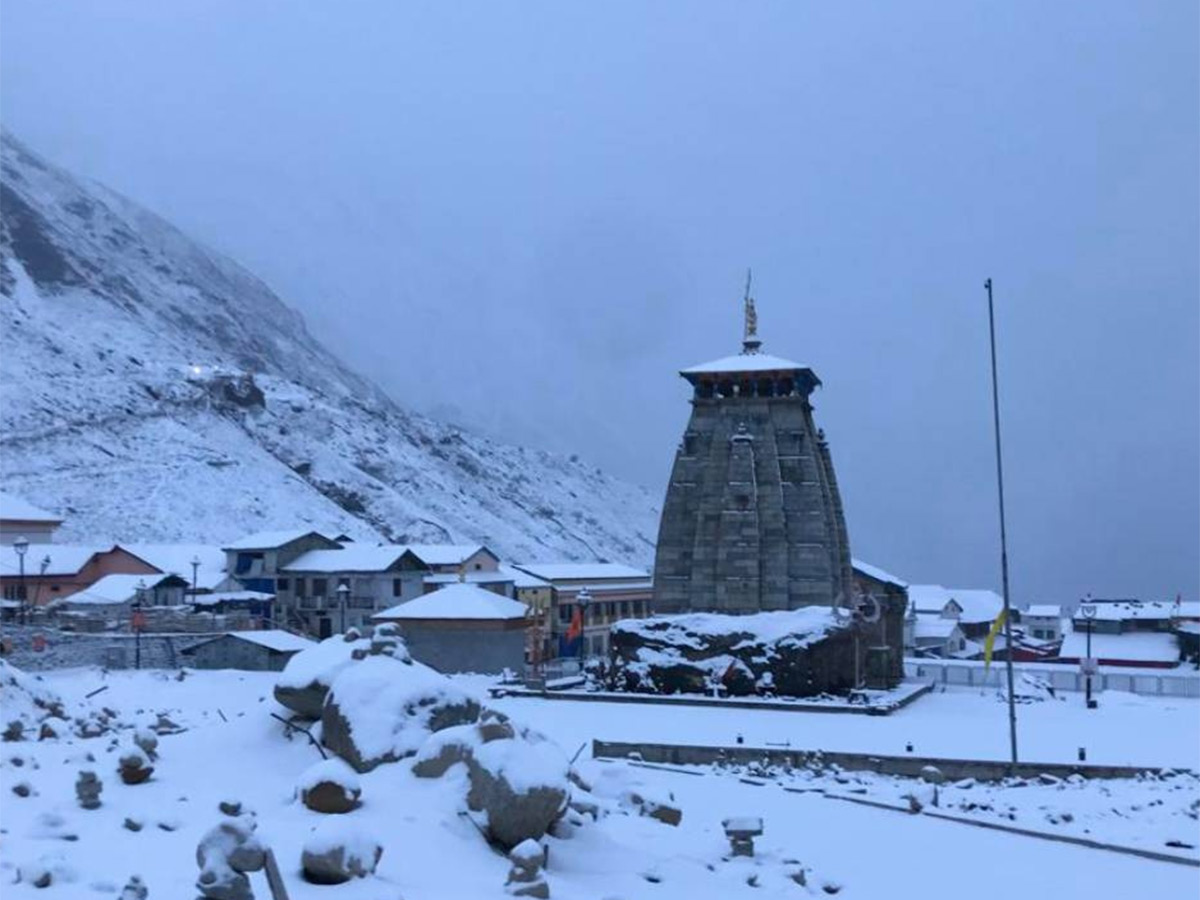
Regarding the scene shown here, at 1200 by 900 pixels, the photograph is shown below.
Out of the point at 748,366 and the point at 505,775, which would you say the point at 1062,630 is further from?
the point at 505,775

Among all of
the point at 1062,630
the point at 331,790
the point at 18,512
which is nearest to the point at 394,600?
the point at 18,512

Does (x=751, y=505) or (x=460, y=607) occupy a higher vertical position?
(x=751, y=505)

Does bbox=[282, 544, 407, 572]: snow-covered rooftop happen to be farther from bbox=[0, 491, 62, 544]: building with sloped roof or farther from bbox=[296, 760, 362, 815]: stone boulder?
bbox=[296, 760, 362, 815]: stone boulder

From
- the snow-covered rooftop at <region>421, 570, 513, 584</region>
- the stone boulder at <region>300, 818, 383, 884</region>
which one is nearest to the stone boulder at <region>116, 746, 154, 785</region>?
the stone boulder at <region>300, 818, 383, 884</region>

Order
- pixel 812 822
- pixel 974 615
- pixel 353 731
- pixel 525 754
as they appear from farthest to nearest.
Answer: pixel 974 615 < pixel 812 822 < pixel 353 731 < pixel 525 754

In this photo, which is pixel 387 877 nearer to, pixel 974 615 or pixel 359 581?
pixel 359 581

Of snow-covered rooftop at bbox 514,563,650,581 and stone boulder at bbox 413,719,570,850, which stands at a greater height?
snow-covered rooftop at bbox 514,563,650,581

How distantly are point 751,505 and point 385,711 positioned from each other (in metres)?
25.2

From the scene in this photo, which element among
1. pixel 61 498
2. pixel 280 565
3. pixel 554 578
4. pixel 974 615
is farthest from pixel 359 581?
pixel 974 615

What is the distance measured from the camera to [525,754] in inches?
443

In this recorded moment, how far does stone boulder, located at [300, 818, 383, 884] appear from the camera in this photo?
8.98 metres

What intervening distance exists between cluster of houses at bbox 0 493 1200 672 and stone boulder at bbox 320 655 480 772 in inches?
1044

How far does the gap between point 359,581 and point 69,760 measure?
44714 millimetres

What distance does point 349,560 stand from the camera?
191ft
